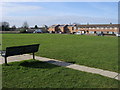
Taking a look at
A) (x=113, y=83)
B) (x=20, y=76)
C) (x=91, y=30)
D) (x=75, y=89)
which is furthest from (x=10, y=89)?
(x=91, y=30)

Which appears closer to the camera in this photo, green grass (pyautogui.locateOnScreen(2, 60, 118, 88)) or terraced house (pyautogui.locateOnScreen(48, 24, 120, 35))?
green grass (pyautogui.locateOnScreen(2, 60, 118, 88))

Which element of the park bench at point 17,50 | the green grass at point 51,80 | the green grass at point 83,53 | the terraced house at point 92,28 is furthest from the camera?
the terraced house at point 92,28

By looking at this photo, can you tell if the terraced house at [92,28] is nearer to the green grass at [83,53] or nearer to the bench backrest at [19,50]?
the green grass at [83,53]

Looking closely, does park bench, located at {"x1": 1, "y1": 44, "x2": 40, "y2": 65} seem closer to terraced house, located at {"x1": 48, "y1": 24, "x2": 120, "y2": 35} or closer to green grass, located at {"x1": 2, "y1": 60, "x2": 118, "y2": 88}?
green grass, located at {"x1": 2, "y1": 60, "x2": 118, "y2": 88}

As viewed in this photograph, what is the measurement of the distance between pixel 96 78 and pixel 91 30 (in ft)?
249

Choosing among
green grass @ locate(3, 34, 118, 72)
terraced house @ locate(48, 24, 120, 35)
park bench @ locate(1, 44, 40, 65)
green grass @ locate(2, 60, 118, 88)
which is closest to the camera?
green grass @ locate(2, 60, 118, 88)

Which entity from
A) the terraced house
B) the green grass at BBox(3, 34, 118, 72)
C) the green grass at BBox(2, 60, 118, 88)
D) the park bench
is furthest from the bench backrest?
the terraced house

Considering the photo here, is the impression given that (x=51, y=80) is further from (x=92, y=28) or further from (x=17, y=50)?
(x=92, y=28)

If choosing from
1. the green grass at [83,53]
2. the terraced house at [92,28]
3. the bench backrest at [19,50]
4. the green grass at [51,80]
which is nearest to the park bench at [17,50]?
the bench backrest at [19,50]

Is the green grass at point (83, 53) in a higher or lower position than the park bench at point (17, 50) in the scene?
lower

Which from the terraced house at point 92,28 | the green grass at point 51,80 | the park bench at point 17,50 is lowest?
the green grass at point 51,80

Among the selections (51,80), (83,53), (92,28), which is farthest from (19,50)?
(92,28)

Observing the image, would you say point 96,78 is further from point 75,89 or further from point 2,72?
point 2,72

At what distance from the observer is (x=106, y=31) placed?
2894 inches
